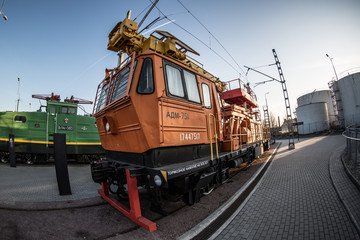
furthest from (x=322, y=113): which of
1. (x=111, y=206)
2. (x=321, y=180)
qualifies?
(x=111, y=206)

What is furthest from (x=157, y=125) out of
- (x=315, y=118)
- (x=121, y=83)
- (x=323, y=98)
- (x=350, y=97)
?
(x=323, y=98)

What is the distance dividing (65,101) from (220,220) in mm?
11907

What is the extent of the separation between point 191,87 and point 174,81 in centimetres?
60

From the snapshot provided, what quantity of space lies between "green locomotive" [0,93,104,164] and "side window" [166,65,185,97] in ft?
30.8

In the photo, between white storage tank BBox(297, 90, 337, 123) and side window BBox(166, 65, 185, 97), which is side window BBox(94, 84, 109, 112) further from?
white storage tank BBox(297, 90, 337, 123)

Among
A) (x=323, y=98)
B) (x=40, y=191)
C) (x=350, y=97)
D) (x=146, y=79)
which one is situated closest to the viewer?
(x=146, y=79)

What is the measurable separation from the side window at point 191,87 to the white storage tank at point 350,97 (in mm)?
35569

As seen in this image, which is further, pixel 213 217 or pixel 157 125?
pixel 213 217

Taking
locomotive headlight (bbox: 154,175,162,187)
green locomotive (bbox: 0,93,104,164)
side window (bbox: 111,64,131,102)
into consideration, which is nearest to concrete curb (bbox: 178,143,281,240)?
locomotive headlight (bbox: 154,175,162,187)

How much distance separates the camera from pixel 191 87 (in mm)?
3879

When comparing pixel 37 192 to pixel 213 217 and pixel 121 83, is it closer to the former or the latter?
pixel 121 83

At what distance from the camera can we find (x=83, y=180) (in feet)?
21.2

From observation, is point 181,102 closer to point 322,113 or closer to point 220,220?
point 220,220

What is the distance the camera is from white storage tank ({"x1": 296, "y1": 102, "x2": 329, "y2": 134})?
106ft
